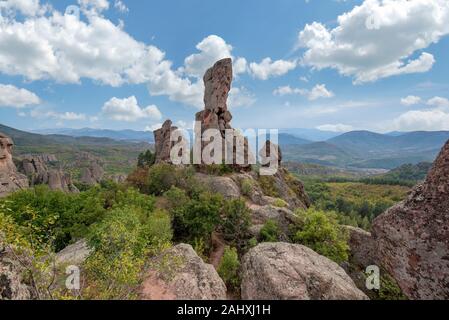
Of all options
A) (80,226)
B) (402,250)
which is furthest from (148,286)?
(80,226)

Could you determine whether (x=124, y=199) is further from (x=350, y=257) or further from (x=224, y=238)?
(x=350, y=257)

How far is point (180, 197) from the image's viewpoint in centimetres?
3684

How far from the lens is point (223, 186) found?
160 feet

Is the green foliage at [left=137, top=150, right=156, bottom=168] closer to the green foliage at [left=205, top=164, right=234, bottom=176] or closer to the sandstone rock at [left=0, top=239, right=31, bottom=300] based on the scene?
the green foliage at [left=205, top=164, right=234, bottom=176]

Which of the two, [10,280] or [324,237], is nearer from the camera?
[10,280]

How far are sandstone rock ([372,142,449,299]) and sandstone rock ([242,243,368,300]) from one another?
4.79m

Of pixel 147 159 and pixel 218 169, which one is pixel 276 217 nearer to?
pixel 218 169

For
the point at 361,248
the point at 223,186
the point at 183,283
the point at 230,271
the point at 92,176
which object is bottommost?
the point at 92,176

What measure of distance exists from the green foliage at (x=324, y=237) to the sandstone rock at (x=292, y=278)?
11.0 metres

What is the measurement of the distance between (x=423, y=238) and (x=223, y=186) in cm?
3957

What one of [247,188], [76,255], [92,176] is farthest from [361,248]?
[92,176]

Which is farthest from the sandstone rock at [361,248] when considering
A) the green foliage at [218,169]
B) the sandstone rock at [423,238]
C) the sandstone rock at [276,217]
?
the green foliage at [218,169]

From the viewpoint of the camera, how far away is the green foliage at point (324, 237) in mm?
28267
